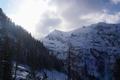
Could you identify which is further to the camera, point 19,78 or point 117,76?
point 19,78

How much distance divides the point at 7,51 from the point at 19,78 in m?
70.1

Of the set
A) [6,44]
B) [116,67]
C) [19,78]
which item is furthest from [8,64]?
[19,78]

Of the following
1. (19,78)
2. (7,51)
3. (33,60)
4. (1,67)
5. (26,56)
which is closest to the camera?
(7,51)

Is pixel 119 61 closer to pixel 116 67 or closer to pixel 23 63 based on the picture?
pixel 116 67

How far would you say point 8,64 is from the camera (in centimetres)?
5244

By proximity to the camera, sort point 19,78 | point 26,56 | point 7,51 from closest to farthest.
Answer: point 7,51 < point 19,78 < point 26,56

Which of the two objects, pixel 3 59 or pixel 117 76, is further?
pixel 117 76

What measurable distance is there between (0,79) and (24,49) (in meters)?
145

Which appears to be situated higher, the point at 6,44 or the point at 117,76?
the point at 6,44

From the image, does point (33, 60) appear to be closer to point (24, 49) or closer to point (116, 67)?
point (24, 49)

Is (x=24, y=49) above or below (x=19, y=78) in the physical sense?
above

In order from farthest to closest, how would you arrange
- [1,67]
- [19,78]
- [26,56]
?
[26,56] → [19,78] → [1,67]

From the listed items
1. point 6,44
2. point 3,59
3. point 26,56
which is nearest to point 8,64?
point 3,59

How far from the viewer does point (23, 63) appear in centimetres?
18450
